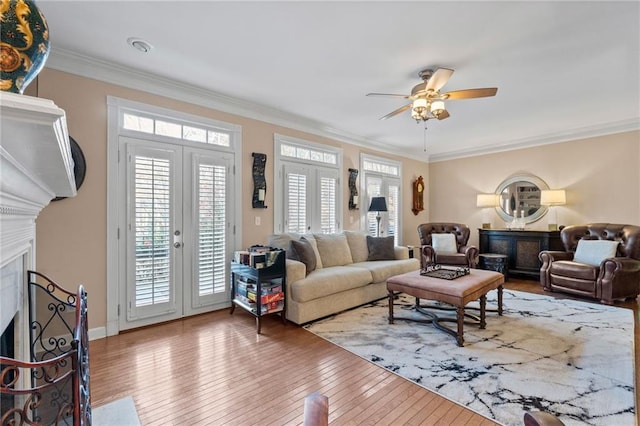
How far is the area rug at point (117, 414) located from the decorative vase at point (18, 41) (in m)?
1.91

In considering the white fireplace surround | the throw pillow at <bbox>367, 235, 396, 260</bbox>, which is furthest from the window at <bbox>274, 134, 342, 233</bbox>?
the white fireplace surround

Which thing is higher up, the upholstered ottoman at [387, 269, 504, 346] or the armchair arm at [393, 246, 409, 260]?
the armchair arm at [393, 246, 409, 260]

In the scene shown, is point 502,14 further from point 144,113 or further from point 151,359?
point 151,359

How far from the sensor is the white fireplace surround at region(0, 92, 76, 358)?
2.15 feet

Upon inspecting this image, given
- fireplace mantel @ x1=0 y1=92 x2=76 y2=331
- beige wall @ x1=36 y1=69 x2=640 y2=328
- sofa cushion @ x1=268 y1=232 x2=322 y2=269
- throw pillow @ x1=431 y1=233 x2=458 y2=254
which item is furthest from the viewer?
throw pillow @ x1=431 y1=233 x2=458 y2=254

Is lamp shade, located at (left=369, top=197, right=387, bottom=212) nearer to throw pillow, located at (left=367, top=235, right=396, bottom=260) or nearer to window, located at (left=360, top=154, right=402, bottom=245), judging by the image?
window, located at (left=360, top=154, right=402, bottom=245)

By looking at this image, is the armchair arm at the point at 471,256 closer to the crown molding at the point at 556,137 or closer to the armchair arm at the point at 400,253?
the armchair arm at the point at 400,253

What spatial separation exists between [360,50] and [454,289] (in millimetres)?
2418

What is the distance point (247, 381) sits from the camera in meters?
2.22

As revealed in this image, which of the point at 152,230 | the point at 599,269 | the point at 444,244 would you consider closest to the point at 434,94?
the point at 152,230

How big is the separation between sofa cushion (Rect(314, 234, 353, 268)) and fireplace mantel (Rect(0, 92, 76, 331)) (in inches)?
120

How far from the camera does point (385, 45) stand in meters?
2.66

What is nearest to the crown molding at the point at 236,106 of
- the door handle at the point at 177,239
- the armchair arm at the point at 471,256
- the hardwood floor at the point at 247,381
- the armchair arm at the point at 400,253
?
the door handle at the point at 177,239

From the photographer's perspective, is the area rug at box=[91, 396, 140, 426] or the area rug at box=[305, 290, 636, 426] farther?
the area rug at box=[305, 290, 636, 426]
